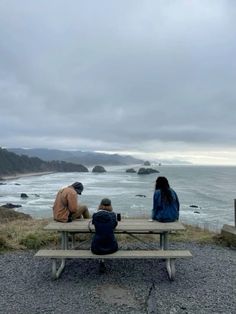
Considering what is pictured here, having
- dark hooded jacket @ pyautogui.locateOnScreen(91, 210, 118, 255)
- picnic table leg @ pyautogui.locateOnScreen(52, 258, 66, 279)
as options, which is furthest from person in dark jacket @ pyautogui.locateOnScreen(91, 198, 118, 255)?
picnic table leg @ pyautogui.locateOnScreen(52, 258, 66, 279)

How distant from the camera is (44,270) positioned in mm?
6336

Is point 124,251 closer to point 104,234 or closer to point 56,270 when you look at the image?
point 104,234

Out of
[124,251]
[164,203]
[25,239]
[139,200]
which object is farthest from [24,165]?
[124,251]

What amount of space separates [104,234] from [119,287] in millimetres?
813

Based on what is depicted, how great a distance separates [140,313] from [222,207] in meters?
40.8

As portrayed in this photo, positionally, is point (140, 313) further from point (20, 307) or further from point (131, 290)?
point (20, 307)

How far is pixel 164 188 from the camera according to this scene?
6.88 meters

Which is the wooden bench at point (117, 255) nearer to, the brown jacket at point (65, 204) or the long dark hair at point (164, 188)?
the brown jacket at point (65, 204)

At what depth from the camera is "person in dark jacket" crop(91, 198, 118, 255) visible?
18.8ft

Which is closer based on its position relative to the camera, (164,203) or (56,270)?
(56,270)

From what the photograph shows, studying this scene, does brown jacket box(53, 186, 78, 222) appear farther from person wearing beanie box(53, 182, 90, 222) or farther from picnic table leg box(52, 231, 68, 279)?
picnic table leg box(52, 231, 68, 279)

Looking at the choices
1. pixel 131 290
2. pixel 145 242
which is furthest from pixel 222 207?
pixel 131 290

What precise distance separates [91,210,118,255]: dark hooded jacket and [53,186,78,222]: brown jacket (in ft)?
3.40

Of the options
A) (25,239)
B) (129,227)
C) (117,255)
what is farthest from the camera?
(25,239)
